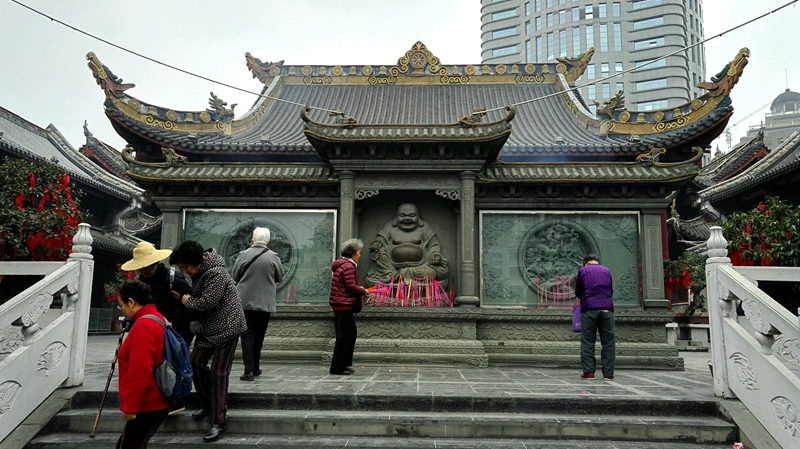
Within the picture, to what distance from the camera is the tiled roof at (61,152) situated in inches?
837

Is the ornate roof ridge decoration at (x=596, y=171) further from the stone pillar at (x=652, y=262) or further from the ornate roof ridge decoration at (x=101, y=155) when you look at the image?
the ornate roof ridge decoration at (x=101, y=155)

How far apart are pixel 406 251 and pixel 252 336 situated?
347cm

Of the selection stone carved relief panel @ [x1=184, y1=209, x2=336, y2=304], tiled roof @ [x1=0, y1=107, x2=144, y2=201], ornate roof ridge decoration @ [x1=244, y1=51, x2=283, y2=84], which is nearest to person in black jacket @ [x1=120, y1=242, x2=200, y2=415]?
stone carved relief panel @ [x1=184, y1=209, x2=336, y2=304]

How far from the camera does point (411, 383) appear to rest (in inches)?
240

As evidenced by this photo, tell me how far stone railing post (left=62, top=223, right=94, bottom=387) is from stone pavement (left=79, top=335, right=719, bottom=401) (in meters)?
0.21

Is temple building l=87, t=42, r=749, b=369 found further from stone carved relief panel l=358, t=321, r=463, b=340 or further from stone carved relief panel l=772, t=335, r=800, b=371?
stone carved relief panel l=772, t=335, r=800, b=371

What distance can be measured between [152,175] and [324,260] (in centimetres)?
306

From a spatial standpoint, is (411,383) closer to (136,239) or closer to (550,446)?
(550,446)

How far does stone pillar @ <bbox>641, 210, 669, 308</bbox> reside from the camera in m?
8.56

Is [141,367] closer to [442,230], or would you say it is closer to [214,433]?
[214,433]

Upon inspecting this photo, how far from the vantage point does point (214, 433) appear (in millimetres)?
4531

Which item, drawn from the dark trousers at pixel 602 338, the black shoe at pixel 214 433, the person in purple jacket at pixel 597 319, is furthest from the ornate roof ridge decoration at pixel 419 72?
the black shoe at pixel 214 433

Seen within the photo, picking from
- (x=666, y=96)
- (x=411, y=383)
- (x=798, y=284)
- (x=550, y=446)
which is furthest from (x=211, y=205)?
(x=666, y=96)

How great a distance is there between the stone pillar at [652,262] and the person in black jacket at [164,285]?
667cm
